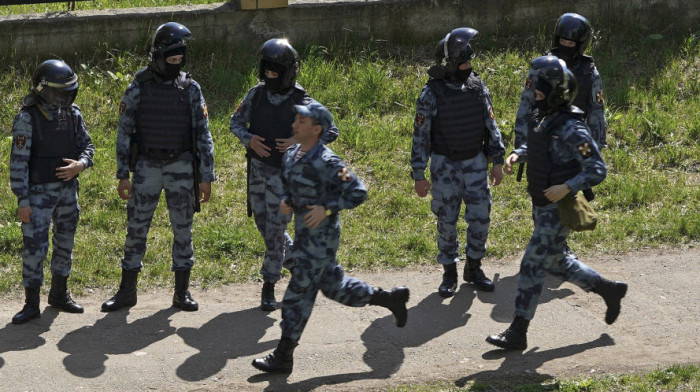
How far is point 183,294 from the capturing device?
8820mm

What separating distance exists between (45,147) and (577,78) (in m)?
4.22

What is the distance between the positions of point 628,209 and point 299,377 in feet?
15.0

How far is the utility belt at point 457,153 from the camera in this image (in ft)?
28.7

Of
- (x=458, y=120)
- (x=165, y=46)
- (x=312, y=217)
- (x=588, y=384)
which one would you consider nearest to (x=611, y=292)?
(x=588, y=384)

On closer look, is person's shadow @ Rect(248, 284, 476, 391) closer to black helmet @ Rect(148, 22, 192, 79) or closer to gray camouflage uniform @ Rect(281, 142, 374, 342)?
gray camouflage uniform @ Rect(281, 142, 374, 342)

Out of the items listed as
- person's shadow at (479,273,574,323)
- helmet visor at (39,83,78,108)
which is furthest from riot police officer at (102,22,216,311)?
person's shadow at (479,273,574,323)

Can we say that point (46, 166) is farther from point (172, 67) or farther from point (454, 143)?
point (454, 143)

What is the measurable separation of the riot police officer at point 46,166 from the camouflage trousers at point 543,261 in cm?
333

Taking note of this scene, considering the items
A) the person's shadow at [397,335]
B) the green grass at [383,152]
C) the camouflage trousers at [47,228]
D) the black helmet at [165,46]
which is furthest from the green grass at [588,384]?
the black helmet at [165,46]

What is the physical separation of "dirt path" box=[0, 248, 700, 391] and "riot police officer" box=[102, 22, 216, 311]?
44cm

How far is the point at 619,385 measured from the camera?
746cm

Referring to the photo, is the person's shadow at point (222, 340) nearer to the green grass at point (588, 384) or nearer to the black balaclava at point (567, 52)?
the green grass at point (588, 384)

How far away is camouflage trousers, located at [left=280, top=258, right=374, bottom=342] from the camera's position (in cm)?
748

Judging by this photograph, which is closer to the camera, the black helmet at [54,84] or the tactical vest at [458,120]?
the black helmet at [54,84]
